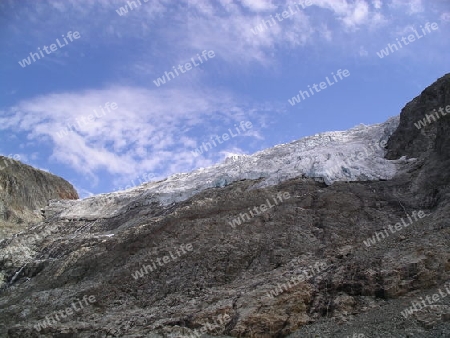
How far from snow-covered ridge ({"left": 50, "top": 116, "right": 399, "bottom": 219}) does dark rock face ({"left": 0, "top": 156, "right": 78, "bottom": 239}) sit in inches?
114

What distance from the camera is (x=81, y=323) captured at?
1783 centimetres

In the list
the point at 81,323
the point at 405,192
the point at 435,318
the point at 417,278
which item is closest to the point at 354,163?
the point at 405,192

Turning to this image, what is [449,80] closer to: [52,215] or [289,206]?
[289,206]

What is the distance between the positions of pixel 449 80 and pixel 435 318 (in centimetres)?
2229

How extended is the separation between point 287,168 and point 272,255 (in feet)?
39.5

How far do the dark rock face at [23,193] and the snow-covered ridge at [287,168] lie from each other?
289 centimetres

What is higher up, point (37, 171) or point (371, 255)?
point (37, 171)

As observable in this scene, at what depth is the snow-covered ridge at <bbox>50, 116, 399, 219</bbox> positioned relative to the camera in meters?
28.9

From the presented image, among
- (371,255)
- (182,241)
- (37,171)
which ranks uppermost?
(37,171)

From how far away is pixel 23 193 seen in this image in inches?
1778
